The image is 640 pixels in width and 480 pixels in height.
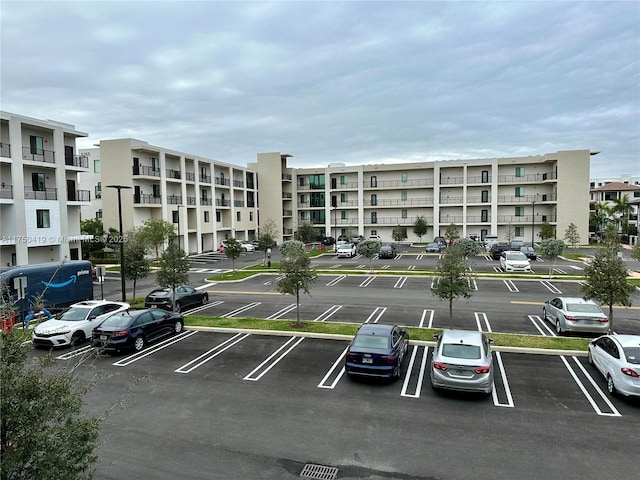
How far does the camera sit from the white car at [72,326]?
15805 millimetres

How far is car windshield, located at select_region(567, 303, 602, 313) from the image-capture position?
16625 mm

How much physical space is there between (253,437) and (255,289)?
2078cm

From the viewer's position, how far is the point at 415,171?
223 feet

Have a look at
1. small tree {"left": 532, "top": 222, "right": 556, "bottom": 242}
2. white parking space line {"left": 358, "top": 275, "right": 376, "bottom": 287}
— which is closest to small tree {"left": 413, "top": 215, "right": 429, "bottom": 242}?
small tree {"left": 532, "top": 222, "right": 556, "bottom": 242}

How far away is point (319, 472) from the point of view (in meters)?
7.75

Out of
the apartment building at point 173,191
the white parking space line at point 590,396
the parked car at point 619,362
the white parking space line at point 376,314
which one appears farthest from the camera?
the apartment building at point 173,191

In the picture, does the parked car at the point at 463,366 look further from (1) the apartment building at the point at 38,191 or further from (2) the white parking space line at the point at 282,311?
(1) the apartment building at the point at 38,191

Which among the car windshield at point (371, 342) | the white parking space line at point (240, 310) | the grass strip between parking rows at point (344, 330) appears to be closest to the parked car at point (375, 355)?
the car windshield at point (371, 342)

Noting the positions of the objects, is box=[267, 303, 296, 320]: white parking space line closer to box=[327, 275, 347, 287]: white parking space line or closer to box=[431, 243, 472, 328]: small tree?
box=[327, 275, 347, 287]: white parking space line

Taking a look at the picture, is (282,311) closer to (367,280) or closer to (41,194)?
(367,280)

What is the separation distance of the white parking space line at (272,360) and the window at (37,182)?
28040 mm

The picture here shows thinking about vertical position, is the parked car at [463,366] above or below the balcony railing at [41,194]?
below

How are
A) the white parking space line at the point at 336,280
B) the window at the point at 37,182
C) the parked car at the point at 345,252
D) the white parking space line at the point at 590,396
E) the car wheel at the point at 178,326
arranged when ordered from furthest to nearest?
the parked car at the point at 345,252 → the window at the point at 37,182 → the white parking space line at the point at 336,280 → the car wheel at the point at 178,326 → the white parking space line at the point at 590,396

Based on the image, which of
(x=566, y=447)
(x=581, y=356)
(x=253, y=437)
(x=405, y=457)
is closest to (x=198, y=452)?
(x=253, y=437)
